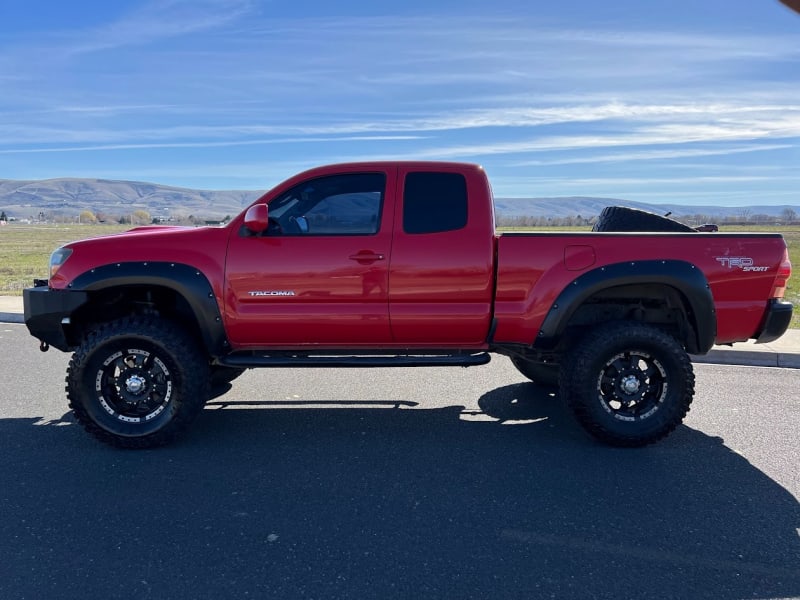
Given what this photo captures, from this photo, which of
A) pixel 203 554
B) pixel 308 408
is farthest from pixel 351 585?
pixel 308 408

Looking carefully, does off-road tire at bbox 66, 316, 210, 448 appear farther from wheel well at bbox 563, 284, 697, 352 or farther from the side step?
wheel well at bbox 563, 284, 697, 352

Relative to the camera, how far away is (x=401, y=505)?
13.0 feet

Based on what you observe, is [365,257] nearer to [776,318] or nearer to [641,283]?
[641,283]

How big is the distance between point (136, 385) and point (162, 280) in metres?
0.84

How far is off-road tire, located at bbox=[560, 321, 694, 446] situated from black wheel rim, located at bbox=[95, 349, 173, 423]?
3.05 metres

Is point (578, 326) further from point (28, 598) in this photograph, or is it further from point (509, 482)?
point (28, 598)

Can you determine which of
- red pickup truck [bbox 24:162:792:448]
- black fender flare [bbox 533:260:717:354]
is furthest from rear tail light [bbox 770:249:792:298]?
black fender flare [bbox 533:260:717:354]

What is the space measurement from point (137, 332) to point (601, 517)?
3.44 m

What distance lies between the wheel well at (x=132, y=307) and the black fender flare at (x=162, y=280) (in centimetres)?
19

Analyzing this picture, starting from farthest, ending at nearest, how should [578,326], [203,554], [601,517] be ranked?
[578,326] < [601,517] < [203,554]

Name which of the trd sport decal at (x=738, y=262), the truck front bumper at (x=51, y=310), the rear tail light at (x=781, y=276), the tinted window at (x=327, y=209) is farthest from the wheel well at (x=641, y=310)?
the truck front bumper at (x=51, y=310)

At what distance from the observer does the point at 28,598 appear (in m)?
3.02

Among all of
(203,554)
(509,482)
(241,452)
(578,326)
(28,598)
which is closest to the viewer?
(28,598)

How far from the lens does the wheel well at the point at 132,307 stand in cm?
518
